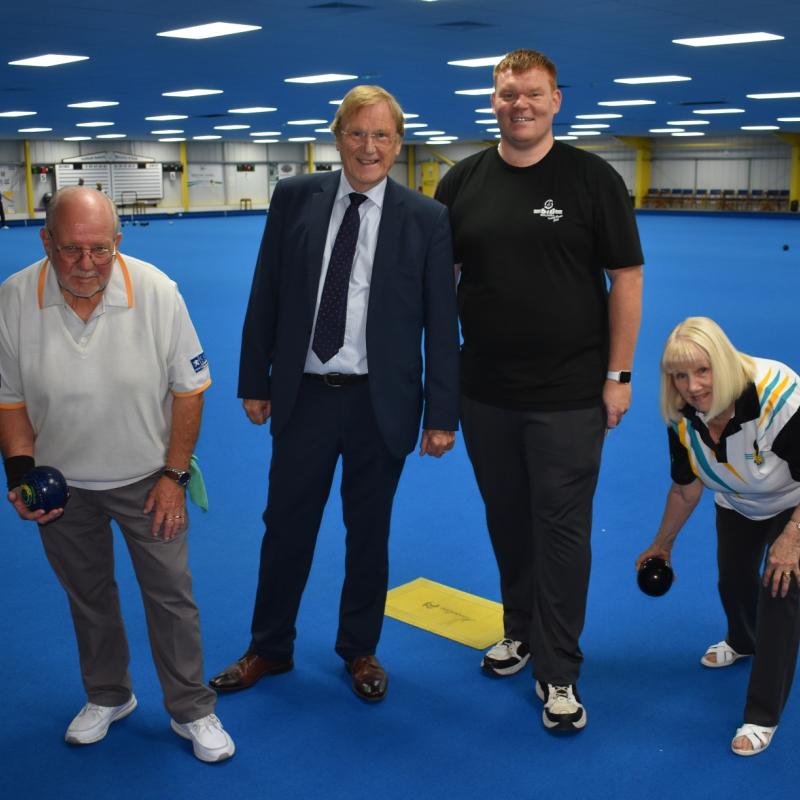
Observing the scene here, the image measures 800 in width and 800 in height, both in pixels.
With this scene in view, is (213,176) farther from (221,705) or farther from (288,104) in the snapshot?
(221,705)

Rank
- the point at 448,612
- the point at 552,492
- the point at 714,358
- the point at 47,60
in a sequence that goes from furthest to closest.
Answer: the point at 47,60, the point at 448,612, the point at 552,492, the point at 714,358

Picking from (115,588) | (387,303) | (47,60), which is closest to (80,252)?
(387,303)

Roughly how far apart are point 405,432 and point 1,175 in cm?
3602

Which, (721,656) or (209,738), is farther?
(721,656)

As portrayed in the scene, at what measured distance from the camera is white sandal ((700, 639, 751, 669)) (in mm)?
3551

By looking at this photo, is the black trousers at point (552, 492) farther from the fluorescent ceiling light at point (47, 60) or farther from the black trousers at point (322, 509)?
the fluorescent ceiling light at point (47, 60)

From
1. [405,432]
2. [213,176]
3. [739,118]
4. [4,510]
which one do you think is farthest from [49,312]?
[213,176]

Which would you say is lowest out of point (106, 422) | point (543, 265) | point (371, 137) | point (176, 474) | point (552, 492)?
point (552, 492)

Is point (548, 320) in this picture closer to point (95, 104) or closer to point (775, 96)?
point (775, 96)

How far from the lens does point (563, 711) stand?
10.3 feet

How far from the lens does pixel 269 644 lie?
11.4 ft

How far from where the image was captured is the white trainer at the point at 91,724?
3.05 metres

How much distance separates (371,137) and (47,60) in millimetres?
11985

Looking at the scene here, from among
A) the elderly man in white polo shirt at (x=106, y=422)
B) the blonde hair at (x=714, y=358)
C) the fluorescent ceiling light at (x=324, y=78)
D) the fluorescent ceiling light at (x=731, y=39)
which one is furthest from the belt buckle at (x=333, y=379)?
the fluorescent ceiling light at (x=324, y=78)
